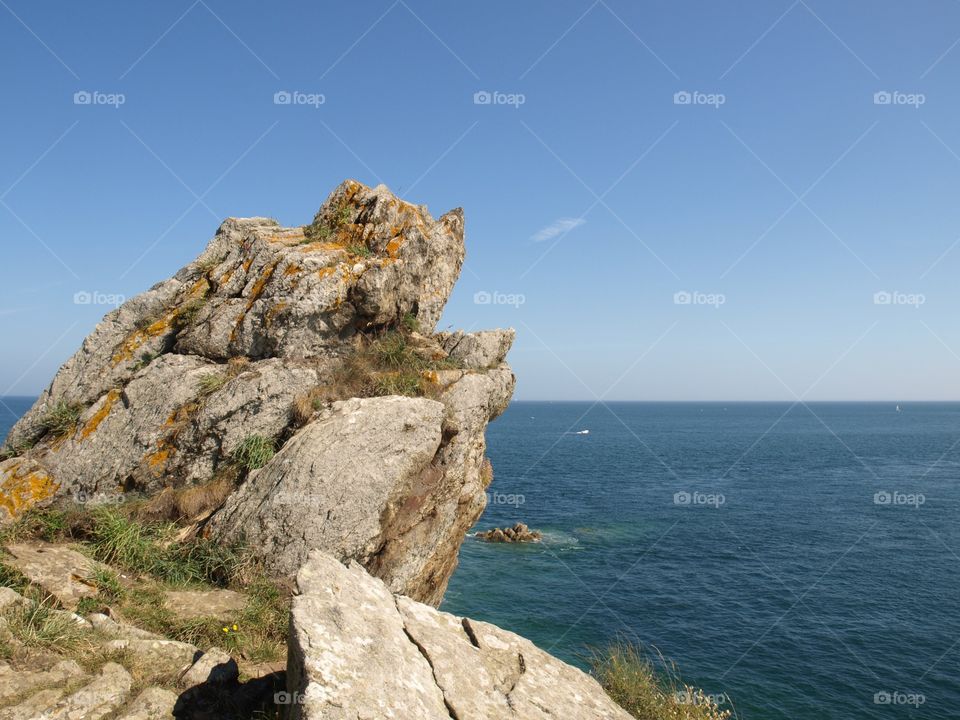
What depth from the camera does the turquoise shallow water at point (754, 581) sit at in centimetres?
2595

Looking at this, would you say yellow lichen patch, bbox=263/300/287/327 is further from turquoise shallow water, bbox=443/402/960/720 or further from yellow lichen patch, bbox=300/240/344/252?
turquoise shallow water, bbox=443/402/960/720

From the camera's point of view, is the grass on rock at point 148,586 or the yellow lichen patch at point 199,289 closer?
the grass on rock at point 148,586

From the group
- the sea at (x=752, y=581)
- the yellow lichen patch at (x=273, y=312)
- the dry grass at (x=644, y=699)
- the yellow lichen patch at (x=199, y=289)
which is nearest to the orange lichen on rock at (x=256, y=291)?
the yellow lichen patch at (x=273, y=312)

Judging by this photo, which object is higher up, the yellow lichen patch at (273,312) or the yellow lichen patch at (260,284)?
the yellow lichen patch at (260,284)

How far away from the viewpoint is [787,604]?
3394 centimetres

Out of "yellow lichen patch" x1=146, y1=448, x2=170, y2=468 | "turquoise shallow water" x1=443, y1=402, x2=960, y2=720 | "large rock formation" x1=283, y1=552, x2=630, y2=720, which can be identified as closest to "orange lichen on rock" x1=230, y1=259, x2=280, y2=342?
"yellow lichen patch" x1=146, y1=448, x2=170, y2=468

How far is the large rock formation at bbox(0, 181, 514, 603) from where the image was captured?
11.5m

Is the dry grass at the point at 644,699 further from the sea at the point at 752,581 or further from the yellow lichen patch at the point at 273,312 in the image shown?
the yellow lichen patch at the point at 273,312

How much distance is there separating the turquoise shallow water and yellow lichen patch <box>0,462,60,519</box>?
71.0 ft

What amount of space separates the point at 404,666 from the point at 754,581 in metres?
38.0

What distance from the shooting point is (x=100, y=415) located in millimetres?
14227

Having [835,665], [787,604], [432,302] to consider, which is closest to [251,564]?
[432,302]

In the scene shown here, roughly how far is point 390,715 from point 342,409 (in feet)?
25.4

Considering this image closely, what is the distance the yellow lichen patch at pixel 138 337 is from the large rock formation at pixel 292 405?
6cm
